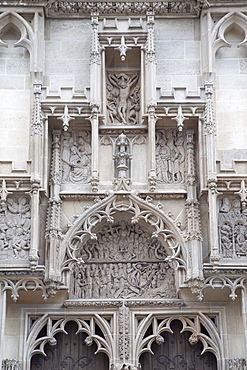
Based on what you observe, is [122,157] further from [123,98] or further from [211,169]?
[211,169]

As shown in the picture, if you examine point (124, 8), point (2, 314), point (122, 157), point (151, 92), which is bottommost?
point (2, 314)

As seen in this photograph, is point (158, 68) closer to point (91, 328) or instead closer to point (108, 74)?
point (108, 74)

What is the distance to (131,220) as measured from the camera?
1678 cm

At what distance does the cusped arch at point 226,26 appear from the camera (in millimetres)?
17766

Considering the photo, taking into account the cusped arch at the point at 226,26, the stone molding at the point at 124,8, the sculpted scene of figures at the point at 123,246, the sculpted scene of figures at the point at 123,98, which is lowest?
the sculpted scene of figures at the point at 123,246

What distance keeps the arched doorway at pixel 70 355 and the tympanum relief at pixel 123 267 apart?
0.73 meters

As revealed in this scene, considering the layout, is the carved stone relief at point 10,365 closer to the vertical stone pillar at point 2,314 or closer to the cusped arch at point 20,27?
the vertical stone pillar at point 2,314

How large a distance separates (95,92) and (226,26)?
287 centimetres

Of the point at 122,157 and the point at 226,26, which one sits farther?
the point at 226,26

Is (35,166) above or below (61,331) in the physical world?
above

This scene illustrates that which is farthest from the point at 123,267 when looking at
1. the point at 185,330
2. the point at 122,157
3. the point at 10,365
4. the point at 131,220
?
the point at 10,365

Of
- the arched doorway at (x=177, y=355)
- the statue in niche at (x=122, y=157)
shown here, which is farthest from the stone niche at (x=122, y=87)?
the arched doorway at (x=177, y=355)

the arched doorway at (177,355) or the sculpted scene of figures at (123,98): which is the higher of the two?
the sculpted scene of figures at (123,98)

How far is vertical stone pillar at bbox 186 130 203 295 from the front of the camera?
52.6 feet
